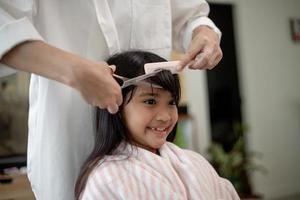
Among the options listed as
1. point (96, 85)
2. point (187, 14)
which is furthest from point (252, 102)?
point (96, 85)

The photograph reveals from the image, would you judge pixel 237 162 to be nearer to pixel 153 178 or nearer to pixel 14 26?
A: pixel 153 178

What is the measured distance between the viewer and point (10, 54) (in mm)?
599

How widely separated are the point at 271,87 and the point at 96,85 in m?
3.37

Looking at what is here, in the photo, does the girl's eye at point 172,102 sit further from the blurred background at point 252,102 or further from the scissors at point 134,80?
the blurred background at point 252,102

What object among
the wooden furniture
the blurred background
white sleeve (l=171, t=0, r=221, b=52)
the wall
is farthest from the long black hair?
the wall

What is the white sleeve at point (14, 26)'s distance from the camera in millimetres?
592

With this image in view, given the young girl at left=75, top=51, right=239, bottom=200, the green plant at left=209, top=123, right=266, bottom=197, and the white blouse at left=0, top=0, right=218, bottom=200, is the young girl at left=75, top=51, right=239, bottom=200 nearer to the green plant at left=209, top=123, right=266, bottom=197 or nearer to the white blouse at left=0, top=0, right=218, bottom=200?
the white blouse at left=0, top=0, right=218, bottom=200

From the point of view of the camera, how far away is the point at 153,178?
81 centimetres

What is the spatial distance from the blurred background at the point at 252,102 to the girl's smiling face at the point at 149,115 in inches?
80.8

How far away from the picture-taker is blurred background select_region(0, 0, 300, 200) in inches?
126

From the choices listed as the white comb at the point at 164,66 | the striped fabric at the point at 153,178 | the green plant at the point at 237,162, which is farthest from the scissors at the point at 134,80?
the green plant at the point at 237,162

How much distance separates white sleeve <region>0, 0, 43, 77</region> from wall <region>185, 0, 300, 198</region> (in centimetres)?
275

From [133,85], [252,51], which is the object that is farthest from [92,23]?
[252,51]

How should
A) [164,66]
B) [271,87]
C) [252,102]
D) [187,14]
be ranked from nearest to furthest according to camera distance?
[164,66]
[187,14]
[252,102]
[271,87]
